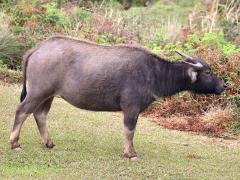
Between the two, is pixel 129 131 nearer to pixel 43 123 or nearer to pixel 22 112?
pixel 43 123

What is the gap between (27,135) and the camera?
10.3 metres

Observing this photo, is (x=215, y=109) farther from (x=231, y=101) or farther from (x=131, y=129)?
(x=131, y=129)

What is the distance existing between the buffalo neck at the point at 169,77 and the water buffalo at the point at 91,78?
0.26 ft

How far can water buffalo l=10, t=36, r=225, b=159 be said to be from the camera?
920cm

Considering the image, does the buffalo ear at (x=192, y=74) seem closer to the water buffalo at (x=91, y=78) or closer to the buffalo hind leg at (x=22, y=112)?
the water buffalo at (x=91, y=78)

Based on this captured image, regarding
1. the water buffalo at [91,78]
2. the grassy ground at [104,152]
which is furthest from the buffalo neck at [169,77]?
the grassy ground at [104,152]

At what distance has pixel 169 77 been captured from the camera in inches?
382

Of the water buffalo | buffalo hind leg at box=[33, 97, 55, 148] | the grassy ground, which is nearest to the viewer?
the grassy ground

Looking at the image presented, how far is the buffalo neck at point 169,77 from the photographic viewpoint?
31.6 feet

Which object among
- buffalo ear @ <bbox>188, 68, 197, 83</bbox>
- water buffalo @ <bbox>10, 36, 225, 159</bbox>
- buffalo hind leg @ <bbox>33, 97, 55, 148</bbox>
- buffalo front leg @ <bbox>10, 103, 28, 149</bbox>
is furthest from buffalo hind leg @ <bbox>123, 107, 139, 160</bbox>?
buffalo front leg @ <bbox>10, 103, 28, 149</bbox>

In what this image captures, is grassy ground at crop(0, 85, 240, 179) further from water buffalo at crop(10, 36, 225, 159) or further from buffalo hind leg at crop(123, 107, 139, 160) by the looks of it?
water buffalo at crop(10, 36, 225, 159)

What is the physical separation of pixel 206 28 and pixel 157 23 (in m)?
1.92

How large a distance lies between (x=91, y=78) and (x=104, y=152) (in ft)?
3.94

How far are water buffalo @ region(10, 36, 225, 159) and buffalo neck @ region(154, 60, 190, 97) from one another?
0.26ft
